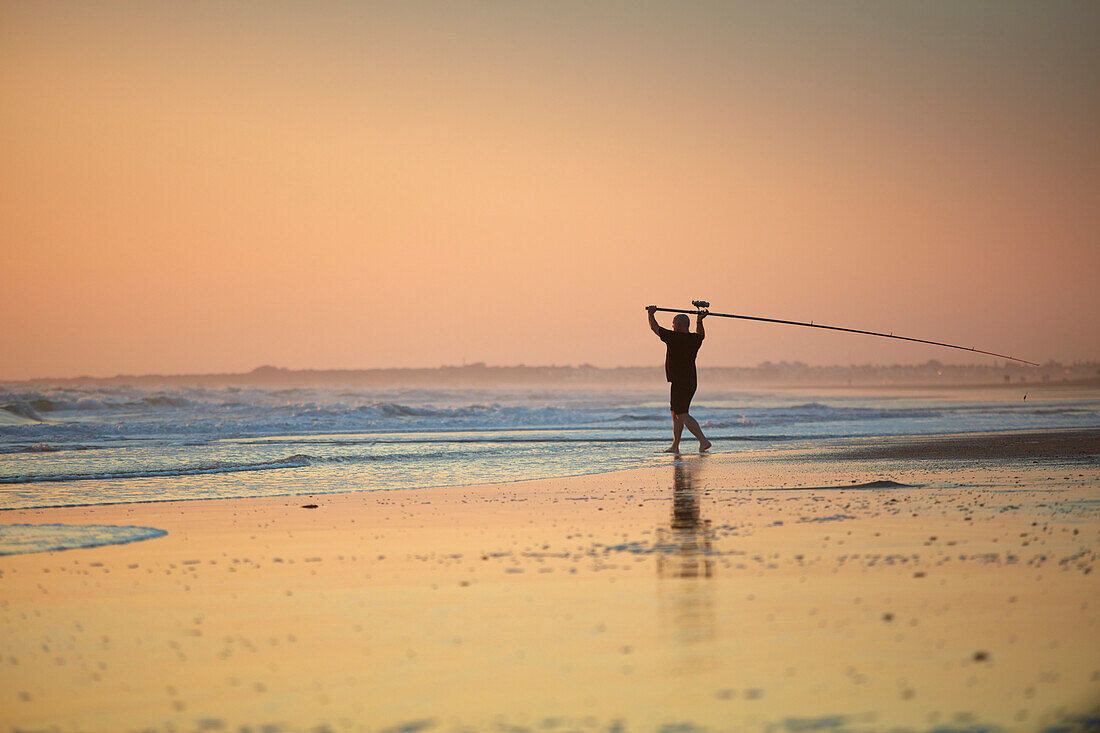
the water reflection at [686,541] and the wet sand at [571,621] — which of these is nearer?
the wet sand at [571,621]

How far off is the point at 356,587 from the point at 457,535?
176 centimetres

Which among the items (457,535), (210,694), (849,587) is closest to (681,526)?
(457,535)

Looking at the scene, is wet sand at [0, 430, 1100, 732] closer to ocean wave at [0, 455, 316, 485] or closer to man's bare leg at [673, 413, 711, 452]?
ocean wave at [0, 455, 316, 485]

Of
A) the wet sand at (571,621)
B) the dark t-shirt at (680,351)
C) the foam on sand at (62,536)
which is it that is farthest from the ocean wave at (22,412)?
the foam on sand at (62,536)

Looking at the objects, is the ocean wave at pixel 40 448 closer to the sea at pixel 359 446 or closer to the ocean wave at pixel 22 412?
the sea at pixel 359 446

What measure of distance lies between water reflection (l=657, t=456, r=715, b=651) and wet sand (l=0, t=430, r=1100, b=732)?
2cm

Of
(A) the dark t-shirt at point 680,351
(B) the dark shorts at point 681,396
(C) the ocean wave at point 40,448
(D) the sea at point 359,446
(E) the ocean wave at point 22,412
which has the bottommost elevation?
(D) the sea at point 359,446

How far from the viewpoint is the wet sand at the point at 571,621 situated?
119 inches

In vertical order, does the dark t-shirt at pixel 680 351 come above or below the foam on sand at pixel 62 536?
above

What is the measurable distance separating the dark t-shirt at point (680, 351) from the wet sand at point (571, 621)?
6.64 meters

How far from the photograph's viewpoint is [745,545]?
602 centimetres

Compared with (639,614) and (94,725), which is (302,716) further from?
(639,614)

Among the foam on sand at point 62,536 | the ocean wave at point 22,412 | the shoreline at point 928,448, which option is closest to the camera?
the foam on sand at point 62,536

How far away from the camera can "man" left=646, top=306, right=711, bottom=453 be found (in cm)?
1432
